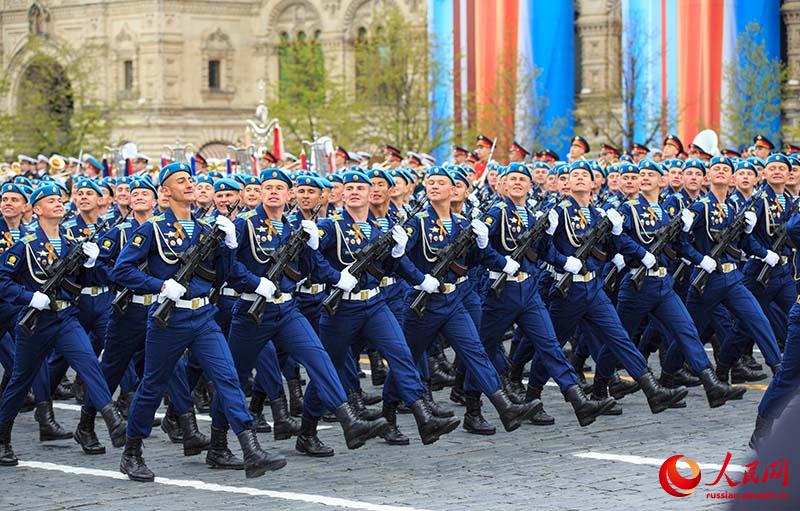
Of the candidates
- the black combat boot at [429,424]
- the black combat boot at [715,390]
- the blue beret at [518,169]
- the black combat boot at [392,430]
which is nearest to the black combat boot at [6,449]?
the black combat boot at [392,430]

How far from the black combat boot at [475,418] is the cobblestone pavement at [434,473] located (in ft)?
0.35

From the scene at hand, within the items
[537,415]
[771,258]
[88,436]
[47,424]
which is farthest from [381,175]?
[771,258]

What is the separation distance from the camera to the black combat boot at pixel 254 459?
10328 millimetres

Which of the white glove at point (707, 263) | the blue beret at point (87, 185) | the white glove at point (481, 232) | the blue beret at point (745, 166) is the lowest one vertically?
the white glove at point (707, 263)

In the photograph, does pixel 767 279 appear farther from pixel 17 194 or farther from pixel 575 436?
pixel 17 194

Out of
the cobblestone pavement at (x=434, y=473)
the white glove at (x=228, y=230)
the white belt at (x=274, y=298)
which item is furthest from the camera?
the white belt at (x=274, y=298)

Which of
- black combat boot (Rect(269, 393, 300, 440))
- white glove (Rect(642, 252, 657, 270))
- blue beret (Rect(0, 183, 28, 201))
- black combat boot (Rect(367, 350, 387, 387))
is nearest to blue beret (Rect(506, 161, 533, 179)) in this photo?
white glove (Rect(642, 252, 657, 270))

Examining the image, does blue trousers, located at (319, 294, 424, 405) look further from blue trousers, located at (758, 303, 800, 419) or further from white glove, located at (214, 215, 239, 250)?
blue trousers, located at (758, 303, 800, 419)

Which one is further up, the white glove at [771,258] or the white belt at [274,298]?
the white glove at [771,258]

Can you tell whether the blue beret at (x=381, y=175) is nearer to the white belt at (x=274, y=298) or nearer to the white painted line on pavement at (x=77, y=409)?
the white belt at (x=274, y=298)

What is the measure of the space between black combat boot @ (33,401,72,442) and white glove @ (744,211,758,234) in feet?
18.3

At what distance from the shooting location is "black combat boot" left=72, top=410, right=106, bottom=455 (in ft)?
39.0

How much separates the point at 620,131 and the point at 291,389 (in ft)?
97.8

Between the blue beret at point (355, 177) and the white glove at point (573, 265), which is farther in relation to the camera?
the white glove at point (573, 265)
